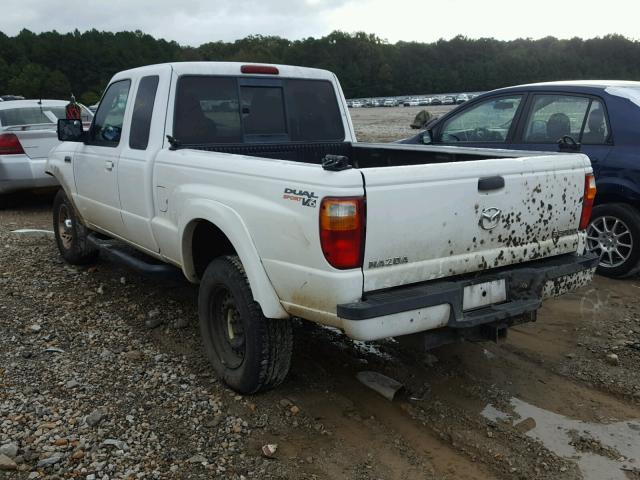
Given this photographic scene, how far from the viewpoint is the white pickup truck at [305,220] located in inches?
114

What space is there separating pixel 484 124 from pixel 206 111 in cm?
344

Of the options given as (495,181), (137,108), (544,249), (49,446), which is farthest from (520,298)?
(137,108)

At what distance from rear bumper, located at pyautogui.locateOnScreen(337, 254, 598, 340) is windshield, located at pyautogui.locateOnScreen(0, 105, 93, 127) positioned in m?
8.46

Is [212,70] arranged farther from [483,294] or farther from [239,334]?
[483,294]

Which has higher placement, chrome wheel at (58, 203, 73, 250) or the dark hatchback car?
the dark hatchback car

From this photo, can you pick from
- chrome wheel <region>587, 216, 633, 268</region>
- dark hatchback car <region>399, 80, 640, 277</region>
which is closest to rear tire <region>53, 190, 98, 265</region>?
dark hatchback car <region>399, 80, 640, 277</region>

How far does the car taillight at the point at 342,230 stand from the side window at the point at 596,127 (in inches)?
153

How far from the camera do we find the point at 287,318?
340cm

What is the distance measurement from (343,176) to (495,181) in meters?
0.91

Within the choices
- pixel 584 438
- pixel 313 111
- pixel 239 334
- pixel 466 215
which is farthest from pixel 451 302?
pixel 313 111

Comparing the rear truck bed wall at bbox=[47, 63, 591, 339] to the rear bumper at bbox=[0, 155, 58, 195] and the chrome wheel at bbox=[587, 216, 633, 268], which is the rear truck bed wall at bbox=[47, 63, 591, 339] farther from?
the rear bumper at bbox=[0, 155, 58, 195]

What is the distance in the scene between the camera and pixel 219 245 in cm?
408

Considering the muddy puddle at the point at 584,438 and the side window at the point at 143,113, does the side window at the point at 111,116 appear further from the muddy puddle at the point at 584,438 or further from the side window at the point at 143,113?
the muddy puddle at the point at 584,438

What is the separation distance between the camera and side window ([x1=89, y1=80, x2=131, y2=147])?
4946 mm
